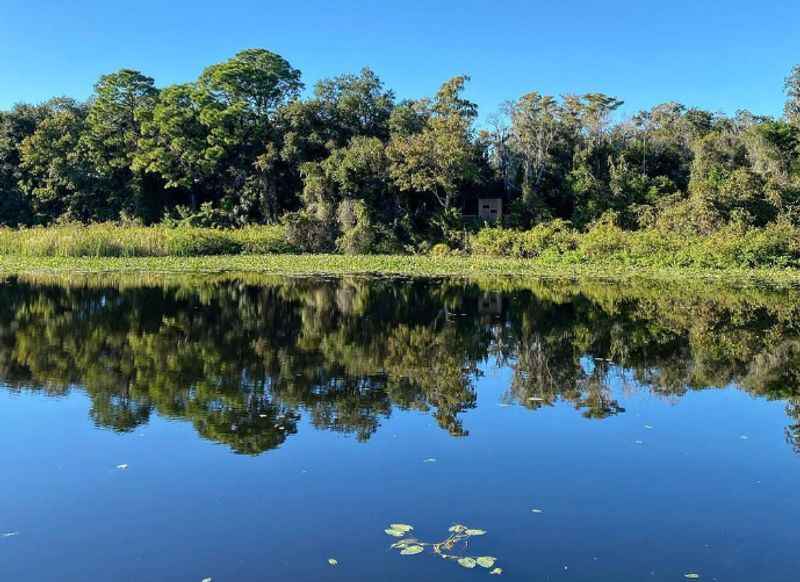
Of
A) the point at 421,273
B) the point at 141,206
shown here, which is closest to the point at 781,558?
the point at 421,273

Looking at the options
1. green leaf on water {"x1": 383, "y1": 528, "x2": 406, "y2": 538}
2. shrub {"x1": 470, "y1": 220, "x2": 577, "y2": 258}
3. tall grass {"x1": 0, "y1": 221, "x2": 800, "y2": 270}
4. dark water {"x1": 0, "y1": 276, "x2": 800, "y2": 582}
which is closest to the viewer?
dark water {"x1": 0, "y1": 276, "x2": 800, "y2": 582}

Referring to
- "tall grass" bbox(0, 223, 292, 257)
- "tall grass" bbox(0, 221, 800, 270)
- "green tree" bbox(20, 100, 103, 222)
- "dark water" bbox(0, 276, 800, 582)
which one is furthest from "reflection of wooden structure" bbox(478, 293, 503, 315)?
"green tree" bbox(20, 100, 103, 222)

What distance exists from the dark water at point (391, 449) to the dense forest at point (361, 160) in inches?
882

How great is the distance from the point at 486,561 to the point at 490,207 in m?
35.4

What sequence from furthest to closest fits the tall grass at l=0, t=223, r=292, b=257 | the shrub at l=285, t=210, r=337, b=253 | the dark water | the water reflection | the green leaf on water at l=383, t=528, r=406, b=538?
the shrub at l=285, t=210, r=337, b=253 < the tall grass at l=0, t=223, r=292, b=257 < the water reflection < the green leaf on water at l=383, t=528, r=406, b=538 < the dark water

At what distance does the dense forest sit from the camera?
36.2 m

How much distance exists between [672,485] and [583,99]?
3636 centimetres

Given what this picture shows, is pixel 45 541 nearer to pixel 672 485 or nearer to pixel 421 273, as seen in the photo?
pixel 672 485

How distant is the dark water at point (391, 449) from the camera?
4.85 meters

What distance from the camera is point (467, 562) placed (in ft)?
15.4

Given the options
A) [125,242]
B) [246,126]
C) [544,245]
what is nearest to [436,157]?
[544,245]

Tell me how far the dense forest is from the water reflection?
17136mm

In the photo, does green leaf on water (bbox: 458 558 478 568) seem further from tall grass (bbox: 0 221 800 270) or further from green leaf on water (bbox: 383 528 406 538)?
tall grass (bbox: 0 221 800 270)

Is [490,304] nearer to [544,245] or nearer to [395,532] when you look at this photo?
[395,532]
